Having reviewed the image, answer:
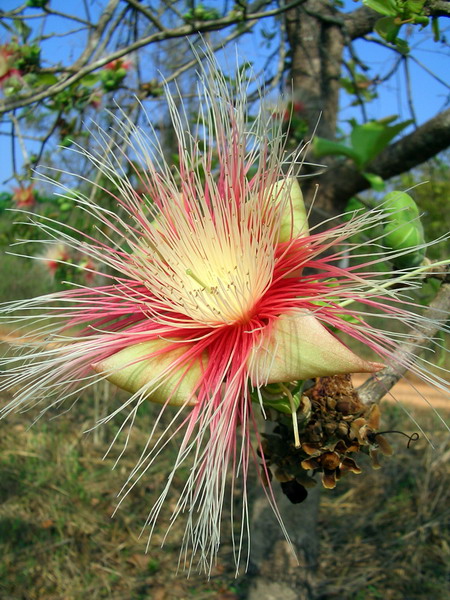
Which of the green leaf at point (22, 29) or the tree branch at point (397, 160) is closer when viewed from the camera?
the tree branch at point (397, 160)

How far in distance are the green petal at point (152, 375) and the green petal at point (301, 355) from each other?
0.37 feet

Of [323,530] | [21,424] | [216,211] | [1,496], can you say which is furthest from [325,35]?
[21,424]

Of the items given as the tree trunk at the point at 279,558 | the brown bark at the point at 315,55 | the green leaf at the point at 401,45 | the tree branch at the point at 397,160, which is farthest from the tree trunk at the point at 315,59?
the tree trunk at the point at 279,558

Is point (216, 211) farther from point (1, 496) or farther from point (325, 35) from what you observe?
point (1, 496)

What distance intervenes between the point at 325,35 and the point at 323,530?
2781 mm

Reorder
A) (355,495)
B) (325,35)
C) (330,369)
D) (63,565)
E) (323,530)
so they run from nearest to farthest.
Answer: (330,369) → (325,35) → (63,565) → (323,530) → (355,495)

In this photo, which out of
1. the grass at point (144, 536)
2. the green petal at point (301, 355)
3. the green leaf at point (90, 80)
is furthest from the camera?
the grass at point (144, 536)

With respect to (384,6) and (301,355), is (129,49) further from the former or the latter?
(301,355)

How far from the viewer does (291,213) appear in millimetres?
769

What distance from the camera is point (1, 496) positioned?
11.1ft

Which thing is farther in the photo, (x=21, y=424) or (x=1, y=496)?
(x=21, y=424)

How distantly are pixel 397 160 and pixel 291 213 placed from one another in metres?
0.93

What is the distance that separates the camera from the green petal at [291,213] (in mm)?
777

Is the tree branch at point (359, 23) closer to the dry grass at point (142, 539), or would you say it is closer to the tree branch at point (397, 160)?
the tree branch at point (397, 160)
